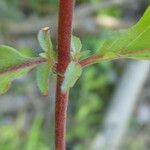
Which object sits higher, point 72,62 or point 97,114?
point 72,62

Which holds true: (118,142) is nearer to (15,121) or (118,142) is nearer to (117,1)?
(15,121)

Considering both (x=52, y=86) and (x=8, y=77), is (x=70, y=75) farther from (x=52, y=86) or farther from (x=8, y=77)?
(x=52, y=86)

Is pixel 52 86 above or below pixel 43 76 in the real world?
below

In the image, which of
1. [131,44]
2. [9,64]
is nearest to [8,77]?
[9,64]

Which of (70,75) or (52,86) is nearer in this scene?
(70,75)

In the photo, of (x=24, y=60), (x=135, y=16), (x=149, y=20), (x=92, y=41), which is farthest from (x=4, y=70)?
(x=135, y=16)

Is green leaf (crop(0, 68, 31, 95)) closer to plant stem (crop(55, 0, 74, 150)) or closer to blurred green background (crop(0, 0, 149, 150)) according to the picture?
plant stem (crop(55, 0, 74, 150))
